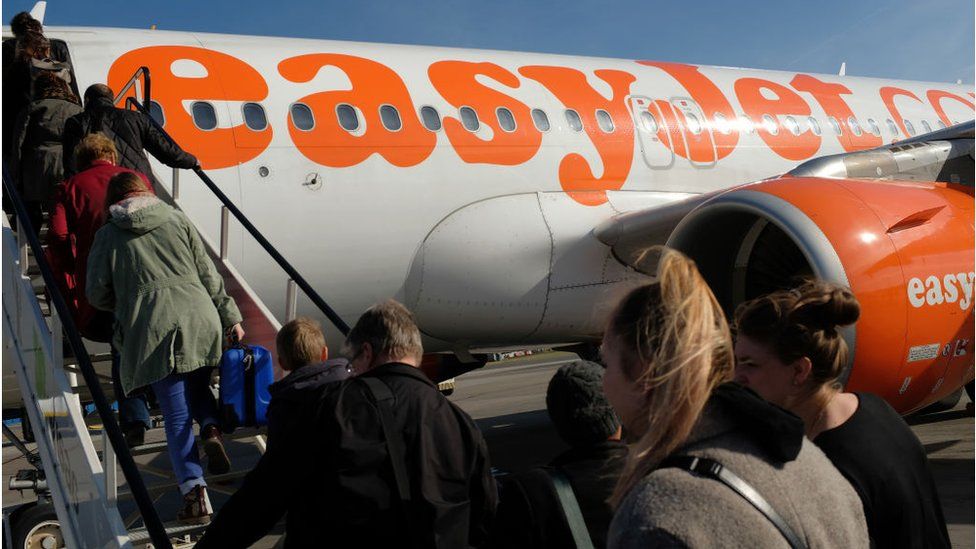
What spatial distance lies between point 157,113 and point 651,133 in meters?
3.84

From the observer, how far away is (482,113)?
263 inches

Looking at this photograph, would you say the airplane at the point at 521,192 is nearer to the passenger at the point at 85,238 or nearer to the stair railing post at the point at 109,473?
the passenger at the point at 85,238

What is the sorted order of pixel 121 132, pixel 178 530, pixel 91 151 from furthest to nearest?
pixel 121 132, pixel 91 151, pixel 178 530

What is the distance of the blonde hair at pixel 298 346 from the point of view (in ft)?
9.05

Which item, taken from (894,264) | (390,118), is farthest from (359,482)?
(390,118)

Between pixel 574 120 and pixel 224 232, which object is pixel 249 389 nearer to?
pixel 224 232

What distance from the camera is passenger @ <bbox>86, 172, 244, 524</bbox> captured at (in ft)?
10.2

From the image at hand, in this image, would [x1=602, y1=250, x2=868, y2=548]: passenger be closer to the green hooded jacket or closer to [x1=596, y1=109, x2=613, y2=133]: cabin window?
the green hooded jacket

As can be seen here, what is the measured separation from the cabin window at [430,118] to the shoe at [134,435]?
3.42 metres

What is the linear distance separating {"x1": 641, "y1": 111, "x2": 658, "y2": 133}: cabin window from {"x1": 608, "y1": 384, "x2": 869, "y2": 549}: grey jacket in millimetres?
6162

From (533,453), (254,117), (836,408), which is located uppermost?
(254,117)

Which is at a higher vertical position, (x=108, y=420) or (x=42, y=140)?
(x=42, y=140)

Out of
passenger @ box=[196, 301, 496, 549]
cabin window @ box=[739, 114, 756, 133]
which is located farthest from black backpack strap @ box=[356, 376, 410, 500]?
cabin window @ box=[739, 114, 756, 133]

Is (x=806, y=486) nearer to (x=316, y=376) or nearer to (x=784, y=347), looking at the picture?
(x=784, y=347)
